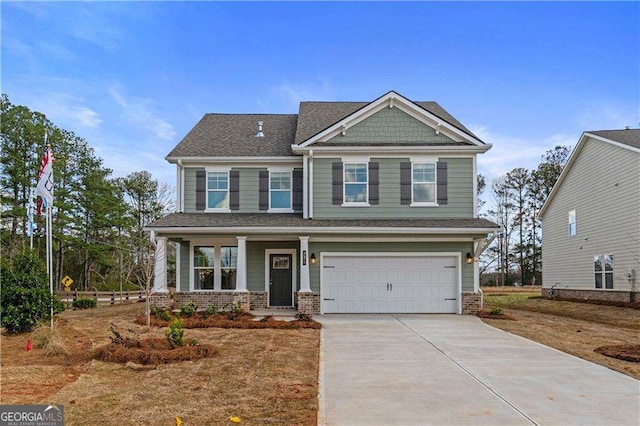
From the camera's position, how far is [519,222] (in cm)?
4722

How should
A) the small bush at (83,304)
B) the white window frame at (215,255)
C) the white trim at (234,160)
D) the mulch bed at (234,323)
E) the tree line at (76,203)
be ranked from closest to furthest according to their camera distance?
1. the mulch bed at (234,323)
2. the white window frame at (215,255)
3. the white trim at (234,160)
4. the small bush at (83,304)
5. the tree line at (76,203)

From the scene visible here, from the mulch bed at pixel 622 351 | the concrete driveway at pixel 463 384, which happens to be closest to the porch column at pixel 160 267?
the concrete driveway at pixel 463 384

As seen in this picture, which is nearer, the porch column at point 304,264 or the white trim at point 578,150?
the porch column at point 304,264

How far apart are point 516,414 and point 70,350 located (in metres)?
8.10

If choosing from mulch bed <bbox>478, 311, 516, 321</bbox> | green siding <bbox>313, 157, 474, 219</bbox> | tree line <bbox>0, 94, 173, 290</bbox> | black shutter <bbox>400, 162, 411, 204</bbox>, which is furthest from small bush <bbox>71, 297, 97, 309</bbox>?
mulch bed <bbox>478, 311, 516, 321</bbox>

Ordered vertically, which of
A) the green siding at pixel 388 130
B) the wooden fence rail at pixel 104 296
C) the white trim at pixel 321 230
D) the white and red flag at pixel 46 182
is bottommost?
the wooden fence rail at pixel 104 296

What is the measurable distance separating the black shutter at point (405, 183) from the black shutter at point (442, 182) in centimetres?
101

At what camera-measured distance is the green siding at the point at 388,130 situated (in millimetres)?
18500

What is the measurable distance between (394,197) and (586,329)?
22.9ft

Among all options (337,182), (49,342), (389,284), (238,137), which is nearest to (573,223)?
(389,284)

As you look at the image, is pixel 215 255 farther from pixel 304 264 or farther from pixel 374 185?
pixel 374 185

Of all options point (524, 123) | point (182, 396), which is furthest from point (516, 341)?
point (524, 123)

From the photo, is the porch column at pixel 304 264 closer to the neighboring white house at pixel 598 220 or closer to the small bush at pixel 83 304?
the small bush at pixel 83 304

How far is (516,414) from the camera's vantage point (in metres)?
6.46
